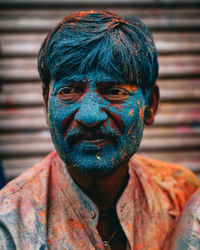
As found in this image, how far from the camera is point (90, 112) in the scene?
133 centimetres

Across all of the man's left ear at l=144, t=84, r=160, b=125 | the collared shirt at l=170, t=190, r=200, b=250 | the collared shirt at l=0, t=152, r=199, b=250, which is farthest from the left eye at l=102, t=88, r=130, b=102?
the collared shirt at l=170, t=190, r=200, b=250

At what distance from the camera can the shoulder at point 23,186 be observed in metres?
1.51

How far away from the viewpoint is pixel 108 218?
1.73 metres

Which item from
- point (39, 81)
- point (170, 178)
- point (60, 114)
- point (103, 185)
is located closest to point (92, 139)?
point (60, 114)

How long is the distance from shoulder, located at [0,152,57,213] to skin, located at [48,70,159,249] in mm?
323

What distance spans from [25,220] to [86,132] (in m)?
0.57

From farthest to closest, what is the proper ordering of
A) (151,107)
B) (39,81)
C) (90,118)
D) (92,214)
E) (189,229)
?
(39,81) → (151,107) → (92,214) → (189,229) → (90,118)

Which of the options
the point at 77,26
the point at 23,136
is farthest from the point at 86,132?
the point at 23,136

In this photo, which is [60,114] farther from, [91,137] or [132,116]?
[132,116]

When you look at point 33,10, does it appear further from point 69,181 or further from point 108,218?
point 108,218

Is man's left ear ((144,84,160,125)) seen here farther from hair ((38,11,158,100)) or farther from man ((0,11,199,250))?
hair ((38,11,158,100))

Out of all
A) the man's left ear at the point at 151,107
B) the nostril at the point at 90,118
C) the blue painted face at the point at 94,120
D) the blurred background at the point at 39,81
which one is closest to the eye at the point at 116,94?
the blue painted face at the point at 94,120

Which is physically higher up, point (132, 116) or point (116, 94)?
point (116, 94)

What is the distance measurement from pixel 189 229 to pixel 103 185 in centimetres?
51
